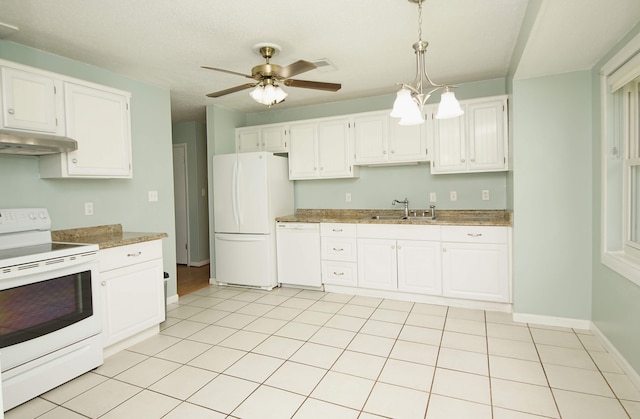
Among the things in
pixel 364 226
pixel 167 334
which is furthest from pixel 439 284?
pixel 167 334

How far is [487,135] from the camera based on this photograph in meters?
3.55

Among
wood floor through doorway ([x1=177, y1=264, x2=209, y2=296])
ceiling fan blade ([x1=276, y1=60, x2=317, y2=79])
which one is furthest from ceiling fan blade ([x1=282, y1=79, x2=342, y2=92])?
wood floor through doorway ([x1=177, y1=264, x2=209, y2=296])

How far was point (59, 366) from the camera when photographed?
2180mm

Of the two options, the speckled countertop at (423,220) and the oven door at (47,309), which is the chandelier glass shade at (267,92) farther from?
the speckled countertop at (423,220)

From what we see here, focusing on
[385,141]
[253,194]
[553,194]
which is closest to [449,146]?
[385,141]

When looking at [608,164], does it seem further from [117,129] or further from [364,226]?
[117,129]

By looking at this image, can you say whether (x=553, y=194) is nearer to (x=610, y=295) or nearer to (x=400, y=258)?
(x=610, y=295)

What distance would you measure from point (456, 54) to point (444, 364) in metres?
2.57

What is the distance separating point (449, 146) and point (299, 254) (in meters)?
2.11

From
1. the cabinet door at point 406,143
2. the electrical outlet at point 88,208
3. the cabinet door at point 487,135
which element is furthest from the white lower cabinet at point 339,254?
the electrical outlet at point 88,208

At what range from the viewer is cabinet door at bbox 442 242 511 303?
10.9ft

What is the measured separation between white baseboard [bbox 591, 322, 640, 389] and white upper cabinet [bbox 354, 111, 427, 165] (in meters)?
2.14

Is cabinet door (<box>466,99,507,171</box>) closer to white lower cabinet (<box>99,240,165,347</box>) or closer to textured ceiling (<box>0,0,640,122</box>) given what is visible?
textured ceiling (<box>0,0,640,122</box>)

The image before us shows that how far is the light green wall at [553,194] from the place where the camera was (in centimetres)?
283
